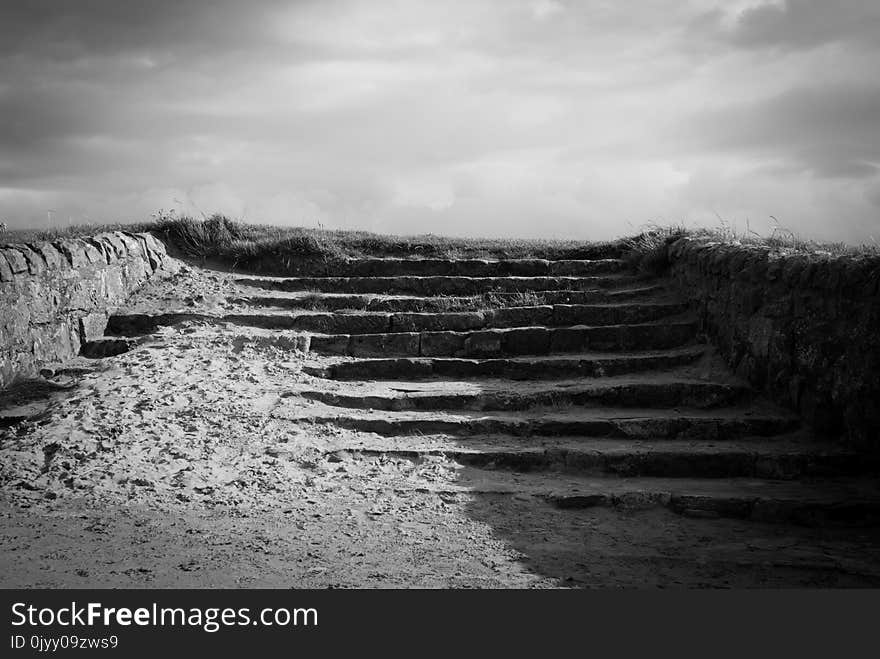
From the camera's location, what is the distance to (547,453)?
21.6 feet

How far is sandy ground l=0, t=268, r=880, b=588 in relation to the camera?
183 inches

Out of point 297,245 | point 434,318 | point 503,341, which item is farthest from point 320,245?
point 503,341

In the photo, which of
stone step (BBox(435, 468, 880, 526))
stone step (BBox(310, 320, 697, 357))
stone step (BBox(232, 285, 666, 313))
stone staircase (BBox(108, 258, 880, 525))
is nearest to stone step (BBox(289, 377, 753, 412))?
stone staircase (BBox(108, 258, 880, 525))

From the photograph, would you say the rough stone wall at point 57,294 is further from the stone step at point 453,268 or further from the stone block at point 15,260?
the stone step at point 453,268

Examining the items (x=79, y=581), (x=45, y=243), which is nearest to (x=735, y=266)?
(x=79, y=581)

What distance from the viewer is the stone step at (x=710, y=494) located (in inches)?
228

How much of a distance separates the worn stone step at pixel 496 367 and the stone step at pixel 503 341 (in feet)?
0.98

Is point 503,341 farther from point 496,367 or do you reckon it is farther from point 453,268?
point 453,268

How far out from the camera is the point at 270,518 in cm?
543

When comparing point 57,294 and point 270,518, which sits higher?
point 57,294

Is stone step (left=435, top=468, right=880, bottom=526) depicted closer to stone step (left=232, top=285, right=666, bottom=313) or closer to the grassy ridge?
stone step (left=232, top=285, right=666, bottom=313)

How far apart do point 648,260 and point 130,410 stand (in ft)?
21.4

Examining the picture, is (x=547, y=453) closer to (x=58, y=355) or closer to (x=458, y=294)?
(x=458, y=294)

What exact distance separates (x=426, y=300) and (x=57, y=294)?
3.99 meters
